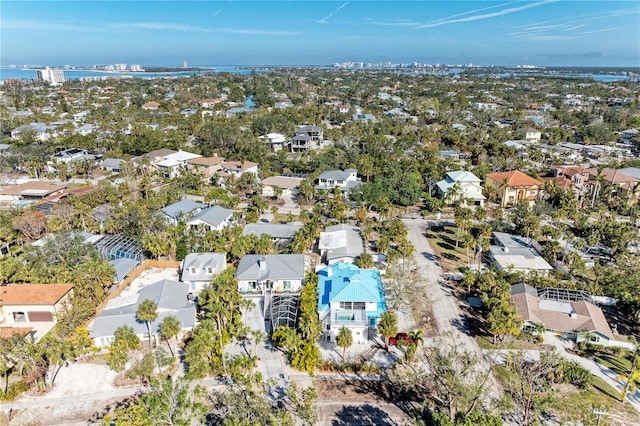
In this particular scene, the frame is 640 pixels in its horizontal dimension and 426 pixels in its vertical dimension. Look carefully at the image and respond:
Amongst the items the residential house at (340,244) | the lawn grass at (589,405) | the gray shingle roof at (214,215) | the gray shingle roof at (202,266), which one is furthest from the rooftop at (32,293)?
the lawn grass at (589,405)

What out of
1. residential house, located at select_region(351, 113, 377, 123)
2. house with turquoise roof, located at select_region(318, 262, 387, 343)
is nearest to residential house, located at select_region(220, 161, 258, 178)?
house with turquoise roof, located at select_region(318, 262, 387, 343)

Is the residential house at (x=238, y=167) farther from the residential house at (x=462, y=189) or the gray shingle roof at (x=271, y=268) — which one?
the gray shingle roof at (x=271, y=268)

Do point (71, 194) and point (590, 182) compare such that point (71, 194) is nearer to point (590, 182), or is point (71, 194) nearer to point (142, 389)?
point (142, 389)

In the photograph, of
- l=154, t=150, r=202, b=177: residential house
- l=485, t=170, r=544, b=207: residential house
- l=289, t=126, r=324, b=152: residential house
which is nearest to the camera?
l=485, t=170, r=544, b=207: residential house

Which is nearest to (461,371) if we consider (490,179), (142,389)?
(142,389)

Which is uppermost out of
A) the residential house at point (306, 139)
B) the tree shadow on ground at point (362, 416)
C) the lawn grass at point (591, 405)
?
the residential house at point (306, 139)

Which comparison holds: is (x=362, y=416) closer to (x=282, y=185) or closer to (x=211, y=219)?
(x=211, y=219)

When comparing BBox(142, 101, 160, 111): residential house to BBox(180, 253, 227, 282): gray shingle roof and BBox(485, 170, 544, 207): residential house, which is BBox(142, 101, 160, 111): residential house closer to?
BBox(180, 253, 227, 282): gray shingle roof
